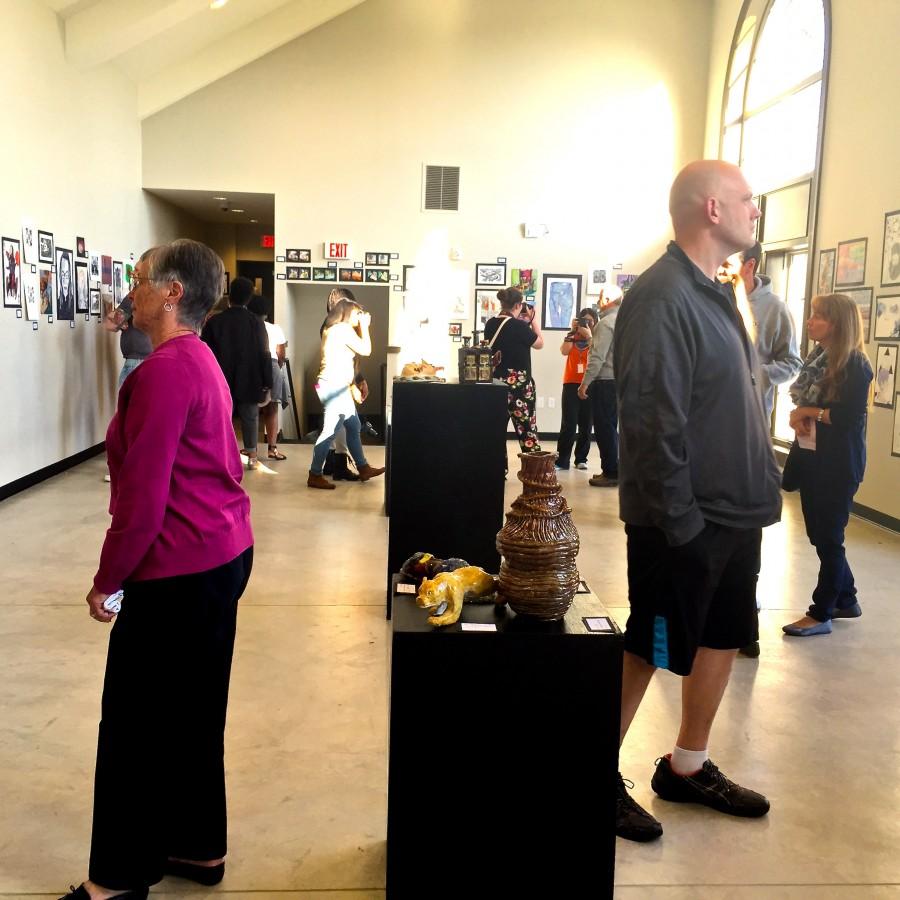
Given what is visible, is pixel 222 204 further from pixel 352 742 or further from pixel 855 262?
pixel 352 742

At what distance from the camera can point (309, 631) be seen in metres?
4.22

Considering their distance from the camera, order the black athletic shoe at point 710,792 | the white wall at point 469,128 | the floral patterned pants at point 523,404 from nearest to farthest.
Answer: the black athletic shoe at point 710,792 → the floral patterned pants at point 523,404 → the white wall at point 469,128

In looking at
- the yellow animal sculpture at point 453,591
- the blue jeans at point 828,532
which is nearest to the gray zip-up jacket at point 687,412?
the yellow animal sculpture at point 453,591

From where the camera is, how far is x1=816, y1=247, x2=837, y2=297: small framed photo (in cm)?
808

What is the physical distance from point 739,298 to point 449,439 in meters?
1.69

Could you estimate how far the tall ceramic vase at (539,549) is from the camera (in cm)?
200

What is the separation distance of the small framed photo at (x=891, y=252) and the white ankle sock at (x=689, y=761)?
17.4ft

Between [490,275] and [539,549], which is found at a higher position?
[490,275]

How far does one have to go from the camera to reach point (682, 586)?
7.92ft

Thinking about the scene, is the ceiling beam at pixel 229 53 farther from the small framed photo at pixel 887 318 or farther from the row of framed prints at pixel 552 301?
the small framed photo at pixel 887 318

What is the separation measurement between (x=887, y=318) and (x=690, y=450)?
545 centimetres

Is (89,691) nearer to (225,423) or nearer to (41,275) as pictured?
(225,423)

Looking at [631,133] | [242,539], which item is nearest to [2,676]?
[242,539]

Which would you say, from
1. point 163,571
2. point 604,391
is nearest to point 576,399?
point 604,391
